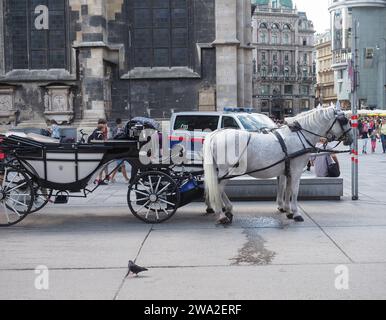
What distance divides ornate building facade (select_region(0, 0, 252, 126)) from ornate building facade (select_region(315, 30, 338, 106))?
119 meters

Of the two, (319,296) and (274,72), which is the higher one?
(274,72)

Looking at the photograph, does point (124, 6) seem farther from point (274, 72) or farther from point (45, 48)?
point (274, 72)

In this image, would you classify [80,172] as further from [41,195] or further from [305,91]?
[305,91]

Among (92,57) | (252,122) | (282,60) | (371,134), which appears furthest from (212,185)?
(282,60)

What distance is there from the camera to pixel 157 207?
1032cm

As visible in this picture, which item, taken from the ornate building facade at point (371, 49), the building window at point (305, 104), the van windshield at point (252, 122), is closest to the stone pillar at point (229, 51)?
the van windshield at point (252, 122)

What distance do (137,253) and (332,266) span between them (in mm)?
2537

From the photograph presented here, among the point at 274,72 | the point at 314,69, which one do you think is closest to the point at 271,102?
the point at 274,72

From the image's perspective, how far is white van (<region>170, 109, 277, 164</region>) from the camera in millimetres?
18344

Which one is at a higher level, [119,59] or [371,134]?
[119,59]

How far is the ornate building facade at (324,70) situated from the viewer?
468 feet

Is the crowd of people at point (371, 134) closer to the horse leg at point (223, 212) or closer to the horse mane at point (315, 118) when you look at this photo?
the horse mane at point (315, 118)

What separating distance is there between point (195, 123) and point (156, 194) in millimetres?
9458

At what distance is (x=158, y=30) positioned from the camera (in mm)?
24516
